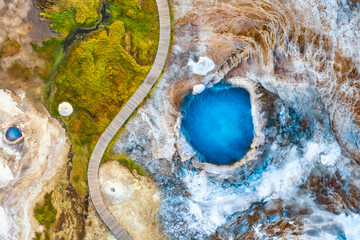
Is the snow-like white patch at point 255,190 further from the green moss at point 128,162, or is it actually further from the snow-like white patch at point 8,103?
the snow-like white patch at point 8,103

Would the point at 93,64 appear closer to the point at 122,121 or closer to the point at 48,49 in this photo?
the point at 48,49

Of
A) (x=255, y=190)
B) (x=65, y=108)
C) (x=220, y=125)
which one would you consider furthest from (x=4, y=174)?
(x=255, y=190)

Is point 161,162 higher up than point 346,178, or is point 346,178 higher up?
point 346,178

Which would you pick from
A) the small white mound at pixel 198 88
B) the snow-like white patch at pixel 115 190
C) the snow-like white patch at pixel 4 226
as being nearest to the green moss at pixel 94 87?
the snow-like white patch at pixel 115 190

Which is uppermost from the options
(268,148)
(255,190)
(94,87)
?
(94,87)

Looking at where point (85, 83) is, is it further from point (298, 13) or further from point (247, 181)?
point (298, 13)

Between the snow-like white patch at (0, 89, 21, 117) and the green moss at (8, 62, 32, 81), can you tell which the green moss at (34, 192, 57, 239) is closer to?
the snow-like white patch at (0, 89, 21, 117)

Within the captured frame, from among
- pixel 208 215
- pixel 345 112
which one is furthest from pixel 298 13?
pixel 208 215

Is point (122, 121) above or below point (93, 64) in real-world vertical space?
below
